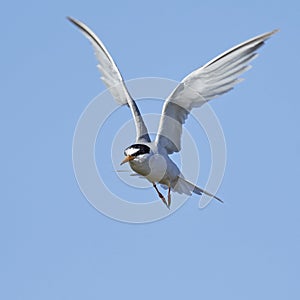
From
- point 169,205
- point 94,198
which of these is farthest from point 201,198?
point 94,198

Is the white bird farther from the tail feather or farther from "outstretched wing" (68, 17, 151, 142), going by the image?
"outstretched wing" (68, 17, 151, 142)

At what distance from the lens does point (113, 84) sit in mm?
26516

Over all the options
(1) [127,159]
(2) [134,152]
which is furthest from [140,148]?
(1) [127,159]

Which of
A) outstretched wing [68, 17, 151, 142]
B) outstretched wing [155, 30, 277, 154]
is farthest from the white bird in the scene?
outstretched wing [68, 17, 151, 142]

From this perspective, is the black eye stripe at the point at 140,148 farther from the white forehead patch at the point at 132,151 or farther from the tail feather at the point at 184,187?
the tail feather at the point at 184,187

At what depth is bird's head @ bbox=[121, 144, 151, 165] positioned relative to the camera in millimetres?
23359

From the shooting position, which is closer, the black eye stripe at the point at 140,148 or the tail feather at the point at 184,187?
the black eye stripe at the point at 140,148

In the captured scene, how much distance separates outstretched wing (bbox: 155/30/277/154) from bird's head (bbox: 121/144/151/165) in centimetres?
125

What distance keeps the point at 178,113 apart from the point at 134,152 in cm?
195

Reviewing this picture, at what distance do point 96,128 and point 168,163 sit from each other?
1.95 m

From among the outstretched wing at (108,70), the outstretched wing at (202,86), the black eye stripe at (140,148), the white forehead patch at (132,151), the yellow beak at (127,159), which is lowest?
the yellow beak at (127,159)

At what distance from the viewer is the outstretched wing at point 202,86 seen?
23.6 metres

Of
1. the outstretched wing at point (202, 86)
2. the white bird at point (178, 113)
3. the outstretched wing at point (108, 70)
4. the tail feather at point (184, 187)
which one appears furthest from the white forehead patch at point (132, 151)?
the outstretched wing at point (108, 70)

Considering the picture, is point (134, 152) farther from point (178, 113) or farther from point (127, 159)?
point (178, 113)
